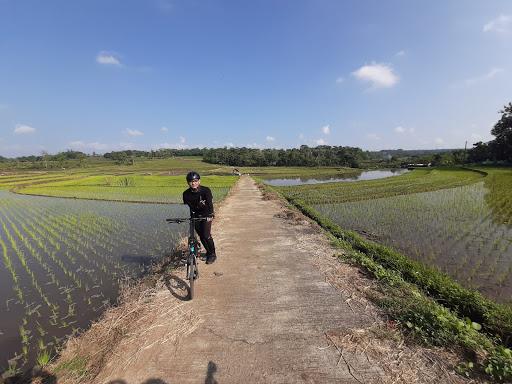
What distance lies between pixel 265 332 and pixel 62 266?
26.6 feet

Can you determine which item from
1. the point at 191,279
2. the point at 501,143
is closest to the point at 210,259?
the point at 191,279

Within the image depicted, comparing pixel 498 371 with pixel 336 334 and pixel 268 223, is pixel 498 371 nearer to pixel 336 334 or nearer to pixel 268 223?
pixel 336 334

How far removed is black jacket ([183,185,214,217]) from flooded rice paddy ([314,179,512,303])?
6327 millimetres

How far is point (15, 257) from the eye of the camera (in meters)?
10.2

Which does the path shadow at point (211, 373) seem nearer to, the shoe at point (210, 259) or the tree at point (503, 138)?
the shoe at point (210, 259)

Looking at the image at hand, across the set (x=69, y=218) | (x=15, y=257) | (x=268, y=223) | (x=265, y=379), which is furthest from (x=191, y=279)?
(x=69, y=218)

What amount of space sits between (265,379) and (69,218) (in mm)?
17573

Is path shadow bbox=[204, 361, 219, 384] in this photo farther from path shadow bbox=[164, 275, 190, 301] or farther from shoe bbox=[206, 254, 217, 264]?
shoe bbox=[206, 254, 217, 264]

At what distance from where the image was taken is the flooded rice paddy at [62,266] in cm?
574

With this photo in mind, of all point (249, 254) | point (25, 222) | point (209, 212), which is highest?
point (209, 212)

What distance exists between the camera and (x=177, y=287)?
5.68 metres

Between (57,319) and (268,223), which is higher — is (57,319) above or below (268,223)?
below

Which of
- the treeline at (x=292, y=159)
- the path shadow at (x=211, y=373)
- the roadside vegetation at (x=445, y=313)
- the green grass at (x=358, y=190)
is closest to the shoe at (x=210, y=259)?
the roadside vegetation at (x=445, y=313)

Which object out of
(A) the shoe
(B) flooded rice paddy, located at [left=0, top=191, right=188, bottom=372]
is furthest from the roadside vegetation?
(B) flooded rice paddy, located at [left=0, top=191, right=188, bottom=372]
